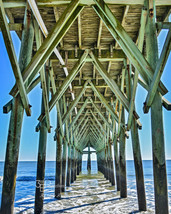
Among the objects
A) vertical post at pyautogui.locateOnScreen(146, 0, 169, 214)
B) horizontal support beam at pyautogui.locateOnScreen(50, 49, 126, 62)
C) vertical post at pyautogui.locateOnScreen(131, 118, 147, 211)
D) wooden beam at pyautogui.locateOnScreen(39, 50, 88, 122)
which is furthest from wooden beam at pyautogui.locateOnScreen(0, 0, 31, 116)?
horizontal support beam at pyautogui.locateOnScreen(50, 49, 126, 62)

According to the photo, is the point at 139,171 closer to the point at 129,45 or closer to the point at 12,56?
the point at 129,45

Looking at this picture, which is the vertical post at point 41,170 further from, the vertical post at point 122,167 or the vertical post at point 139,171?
the vertical post at point 122,167

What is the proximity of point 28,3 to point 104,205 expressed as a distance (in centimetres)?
655

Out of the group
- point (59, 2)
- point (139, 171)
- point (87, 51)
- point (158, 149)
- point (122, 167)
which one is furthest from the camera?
point (122, 167)

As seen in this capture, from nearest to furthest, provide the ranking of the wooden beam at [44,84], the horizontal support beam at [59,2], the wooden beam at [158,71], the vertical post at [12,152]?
the wooden beam at [158,71] < the vertical post at [12,152] < the horizontal support beam at [59,2] < the wooden beam at [44,84]

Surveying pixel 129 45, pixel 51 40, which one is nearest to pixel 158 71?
pixel 129 45

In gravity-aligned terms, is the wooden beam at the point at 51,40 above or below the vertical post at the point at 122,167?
above

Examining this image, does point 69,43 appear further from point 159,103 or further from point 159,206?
point 159,206

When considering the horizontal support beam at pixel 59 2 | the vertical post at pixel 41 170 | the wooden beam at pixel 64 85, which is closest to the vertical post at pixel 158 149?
the horizontal support beam at pixel 59 2

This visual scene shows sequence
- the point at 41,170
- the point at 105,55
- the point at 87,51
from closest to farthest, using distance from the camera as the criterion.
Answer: the point at 41,170, the point at 87,51, the point at 105,55

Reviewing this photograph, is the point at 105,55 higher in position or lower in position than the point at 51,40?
higher

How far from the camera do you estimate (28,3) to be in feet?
14.8

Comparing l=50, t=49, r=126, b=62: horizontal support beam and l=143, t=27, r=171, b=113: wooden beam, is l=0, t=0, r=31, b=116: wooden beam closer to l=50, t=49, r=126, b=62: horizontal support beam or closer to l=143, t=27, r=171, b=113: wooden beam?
l=143, t=27, r=171, b=113: wooden beam

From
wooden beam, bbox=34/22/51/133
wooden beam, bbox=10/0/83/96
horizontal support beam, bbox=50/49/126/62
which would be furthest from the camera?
horizontal support beam, bbox=50/49/126/62
